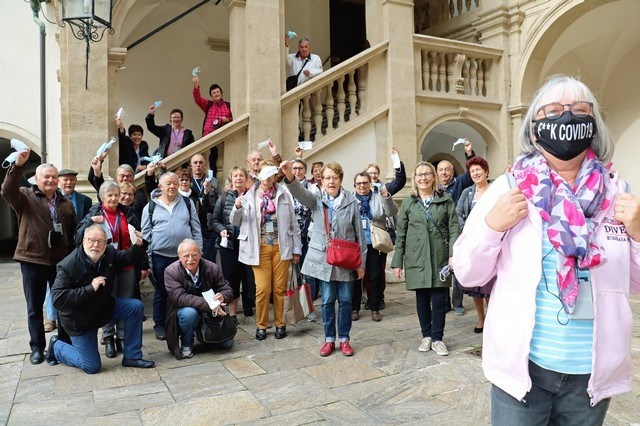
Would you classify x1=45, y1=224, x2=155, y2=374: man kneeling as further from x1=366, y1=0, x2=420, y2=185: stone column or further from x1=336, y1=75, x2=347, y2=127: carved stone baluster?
x1=366, y1=0, x2=420, y2=185: stone column

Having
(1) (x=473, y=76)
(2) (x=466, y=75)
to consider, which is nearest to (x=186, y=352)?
(2) (x=466, y=75)

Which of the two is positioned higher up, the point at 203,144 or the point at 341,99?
the point at 341,99

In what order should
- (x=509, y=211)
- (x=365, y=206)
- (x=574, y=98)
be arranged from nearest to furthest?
(x=509, y=211)
(x=574, y=98)
(x=365, y=206)

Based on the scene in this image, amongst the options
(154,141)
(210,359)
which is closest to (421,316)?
(210,359)

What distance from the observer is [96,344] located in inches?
177

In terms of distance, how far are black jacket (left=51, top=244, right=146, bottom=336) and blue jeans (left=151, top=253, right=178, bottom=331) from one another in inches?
34.1

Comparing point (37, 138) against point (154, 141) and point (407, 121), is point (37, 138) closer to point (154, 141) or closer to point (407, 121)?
point (154, 141)

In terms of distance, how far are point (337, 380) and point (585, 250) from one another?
9.38 feet

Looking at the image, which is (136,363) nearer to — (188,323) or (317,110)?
(188,323)

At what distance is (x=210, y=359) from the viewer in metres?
4.79

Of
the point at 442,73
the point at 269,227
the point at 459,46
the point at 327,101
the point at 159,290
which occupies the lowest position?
the point at 159,290

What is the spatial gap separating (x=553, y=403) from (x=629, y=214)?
649 mm

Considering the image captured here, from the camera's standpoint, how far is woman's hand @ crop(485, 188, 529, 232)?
1663 millimetres

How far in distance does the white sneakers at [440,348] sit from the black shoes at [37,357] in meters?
3.46
